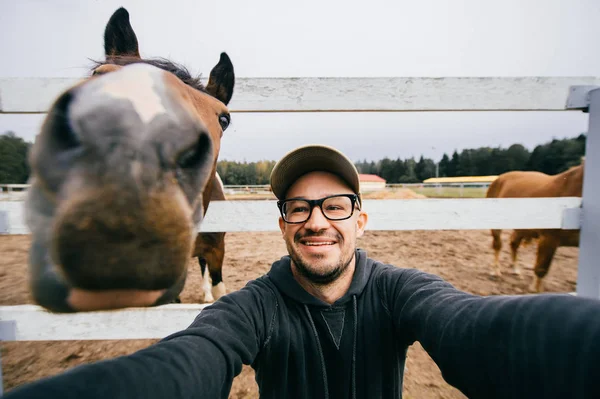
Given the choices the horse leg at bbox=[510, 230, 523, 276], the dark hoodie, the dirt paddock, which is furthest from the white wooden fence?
the horse leg at bbox=[510, 230, 523, 276]

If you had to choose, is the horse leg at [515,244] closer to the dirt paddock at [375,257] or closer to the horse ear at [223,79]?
the dirt paddock at [375,257]

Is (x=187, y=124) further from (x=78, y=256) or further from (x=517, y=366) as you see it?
(x=517, y=366)

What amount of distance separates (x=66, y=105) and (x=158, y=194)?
269mm

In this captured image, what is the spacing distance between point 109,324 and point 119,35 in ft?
5.73

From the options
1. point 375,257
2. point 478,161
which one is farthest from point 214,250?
point 478,161

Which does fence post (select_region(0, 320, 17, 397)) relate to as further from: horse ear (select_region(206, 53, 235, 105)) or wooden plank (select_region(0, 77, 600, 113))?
horse ear (select_region(206, 53, 235, 105))

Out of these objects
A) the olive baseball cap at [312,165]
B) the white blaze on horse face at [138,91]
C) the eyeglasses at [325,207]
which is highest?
the white blaze on horse face at [138,91]

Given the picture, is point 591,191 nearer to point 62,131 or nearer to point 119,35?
point 62,131

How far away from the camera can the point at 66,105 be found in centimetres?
53

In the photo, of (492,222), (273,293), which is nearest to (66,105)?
(273,293)

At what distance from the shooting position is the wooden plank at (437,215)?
65.2 inches

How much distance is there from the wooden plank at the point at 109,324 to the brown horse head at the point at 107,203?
4.57 ft

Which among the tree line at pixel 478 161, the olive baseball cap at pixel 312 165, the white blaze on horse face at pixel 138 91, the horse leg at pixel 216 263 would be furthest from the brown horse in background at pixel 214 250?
the white blaze on horse face at pixel 138 91

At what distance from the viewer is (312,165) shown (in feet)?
4.85
